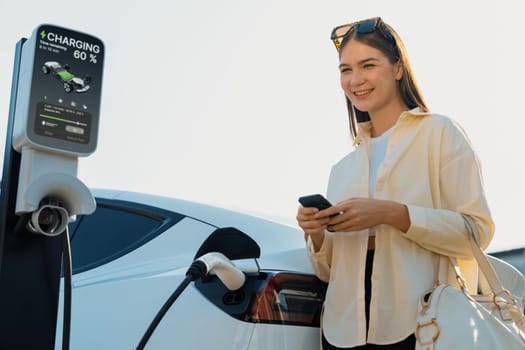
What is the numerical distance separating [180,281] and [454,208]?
0.85 m

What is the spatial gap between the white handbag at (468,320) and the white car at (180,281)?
0.39m

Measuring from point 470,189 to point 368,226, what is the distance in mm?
331

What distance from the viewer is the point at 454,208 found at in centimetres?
211

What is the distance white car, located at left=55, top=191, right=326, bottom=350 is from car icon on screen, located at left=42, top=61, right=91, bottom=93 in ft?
2.19

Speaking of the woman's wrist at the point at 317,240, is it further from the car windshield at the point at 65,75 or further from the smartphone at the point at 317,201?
the car windshield at the point at 65,75

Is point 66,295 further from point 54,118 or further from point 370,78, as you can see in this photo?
point 370,78

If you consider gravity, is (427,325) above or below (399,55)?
→ below

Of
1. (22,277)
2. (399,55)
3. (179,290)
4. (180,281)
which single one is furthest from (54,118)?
(399,55)

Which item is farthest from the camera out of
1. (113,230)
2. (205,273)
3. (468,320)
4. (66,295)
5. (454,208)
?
(113,230)

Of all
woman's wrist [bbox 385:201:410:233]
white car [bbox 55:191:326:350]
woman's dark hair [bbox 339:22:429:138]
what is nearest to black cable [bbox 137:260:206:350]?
white car [bbox 55:191:326:350]

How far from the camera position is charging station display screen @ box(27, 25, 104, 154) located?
1711 millimetres

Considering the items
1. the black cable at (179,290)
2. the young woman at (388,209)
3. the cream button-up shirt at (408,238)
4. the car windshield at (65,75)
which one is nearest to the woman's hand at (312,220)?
the young woman at (388,209)

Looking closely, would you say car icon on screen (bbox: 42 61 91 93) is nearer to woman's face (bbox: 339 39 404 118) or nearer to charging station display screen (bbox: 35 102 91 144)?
charging station display screen (bbox: 35 102 91 144)

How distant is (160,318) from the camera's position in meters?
1.98
